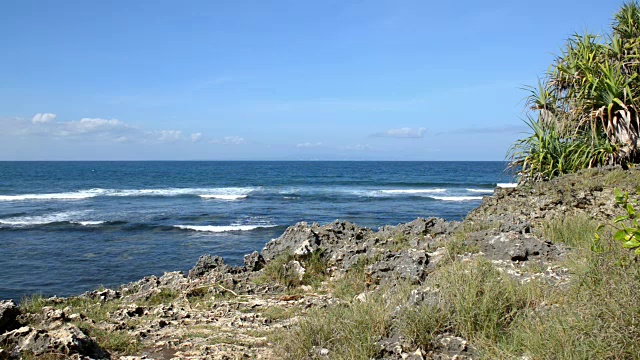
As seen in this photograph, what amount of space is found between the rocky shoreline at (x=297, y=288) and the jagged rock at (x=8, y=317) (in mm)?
12

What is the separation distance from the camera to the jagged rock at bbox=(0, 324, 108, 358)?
4051 mm

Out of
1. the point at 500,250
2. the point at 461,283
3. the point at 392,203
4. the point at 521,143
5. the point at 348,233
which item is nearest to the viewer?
the point at 461,283

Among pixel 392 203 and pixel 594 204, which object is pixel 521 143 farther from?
pixel 392 203

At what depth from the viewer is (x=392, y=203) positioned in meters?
33.4

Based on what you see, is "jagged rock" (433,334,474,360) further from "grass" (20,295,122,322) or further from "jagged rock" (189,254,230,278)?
"jagged rock" (189,254,230,278)

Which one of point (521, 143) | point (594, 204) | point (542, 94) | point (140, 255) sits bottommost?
point (140, 255)

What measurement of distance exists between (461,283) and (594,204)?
5.84 m

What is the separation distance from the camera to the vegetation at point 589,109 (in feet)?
34.5

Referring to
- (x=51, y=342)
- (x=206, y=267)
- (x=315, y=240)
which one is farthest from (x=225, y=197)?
(x=51, y=342)

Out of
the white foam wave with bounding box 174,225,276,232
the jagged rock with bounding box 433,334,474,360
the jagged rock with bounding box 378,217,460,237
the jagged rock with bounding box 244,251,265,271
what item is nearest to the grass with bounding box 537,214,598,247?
the jagged rock with bounding box 378,217,460,237

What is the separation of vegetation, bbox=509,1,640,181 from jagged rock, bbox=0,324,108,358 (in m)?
Result: 10.6

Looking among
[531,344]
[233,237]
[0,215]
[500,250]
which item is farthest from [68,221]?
[531,344]

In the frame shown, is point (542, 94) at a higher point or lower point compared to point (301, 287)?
higher

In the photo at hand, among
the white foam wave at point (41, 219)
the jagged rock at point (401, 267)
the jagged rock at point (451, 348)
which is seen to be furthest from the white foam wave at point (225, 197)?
the jagged rock at point (451, 348)
